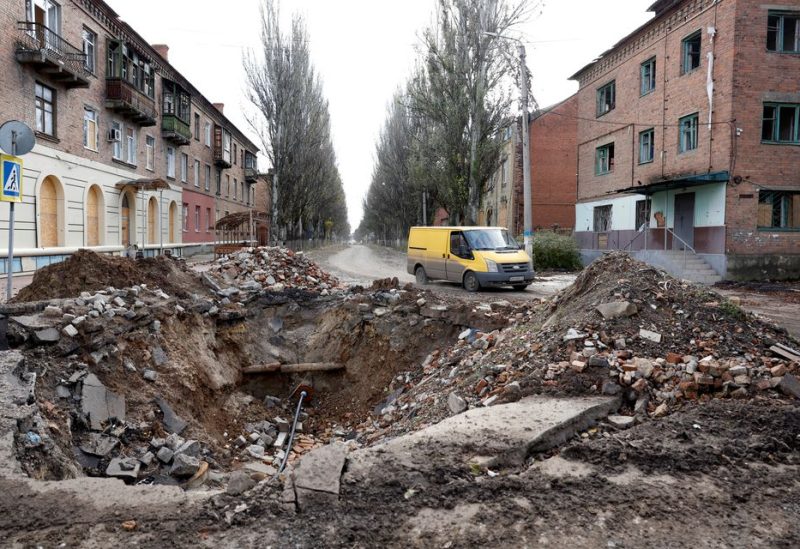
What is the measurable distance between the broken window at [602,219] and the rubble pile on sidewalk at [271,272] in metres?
17.6

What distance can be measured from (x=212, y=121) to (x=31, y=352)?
37.9 meters

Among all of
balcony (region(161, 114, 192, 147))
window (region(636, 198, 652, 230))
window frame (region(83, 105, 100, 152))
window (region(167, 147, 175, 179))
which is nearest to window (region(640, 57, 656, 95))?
window (region(636, 198, 652, 230))

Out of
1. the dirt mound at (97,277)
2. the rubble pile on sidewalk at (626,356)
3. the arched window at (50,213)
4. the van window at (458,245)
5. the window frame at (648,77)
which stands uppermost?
the window frame at (648,77)

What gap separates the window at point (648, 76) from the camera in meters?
23.3

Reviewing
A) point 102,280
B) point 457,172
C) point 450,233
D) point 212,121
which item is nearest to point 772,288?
point 450,233

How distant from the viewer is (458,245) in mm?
16250

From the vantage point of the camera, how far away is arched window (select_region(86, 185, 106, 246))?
22.6 m

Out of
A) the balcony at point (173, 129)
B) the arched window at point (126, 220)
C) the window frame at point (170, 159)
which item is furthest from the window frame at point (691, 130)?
the window frame at point (170, 159)

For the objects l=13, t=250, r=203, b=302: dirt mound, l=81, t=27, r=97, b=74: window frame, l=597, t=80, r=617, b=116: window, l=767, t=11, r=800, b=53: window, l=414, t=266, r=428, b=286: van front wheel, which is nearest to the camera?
l=13, t=250, r=203, b=302: dirt mound

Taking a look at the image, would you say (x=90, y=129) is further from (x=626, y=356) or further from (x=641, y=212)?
(x=641, y=212)

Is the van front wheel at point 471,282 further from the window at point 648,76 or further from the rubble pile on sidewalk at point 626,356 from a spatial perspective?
the window at point 648,76

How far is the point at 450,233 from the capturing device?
16.5 m

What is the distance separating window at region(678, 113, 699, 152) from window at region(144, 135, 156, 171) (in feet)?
82.9

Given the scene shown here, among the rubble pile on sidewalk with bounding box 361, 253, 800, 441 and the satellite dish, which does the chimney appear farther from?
the rubble pile on sidewalk with bounding box 361, 253, 800, 441
